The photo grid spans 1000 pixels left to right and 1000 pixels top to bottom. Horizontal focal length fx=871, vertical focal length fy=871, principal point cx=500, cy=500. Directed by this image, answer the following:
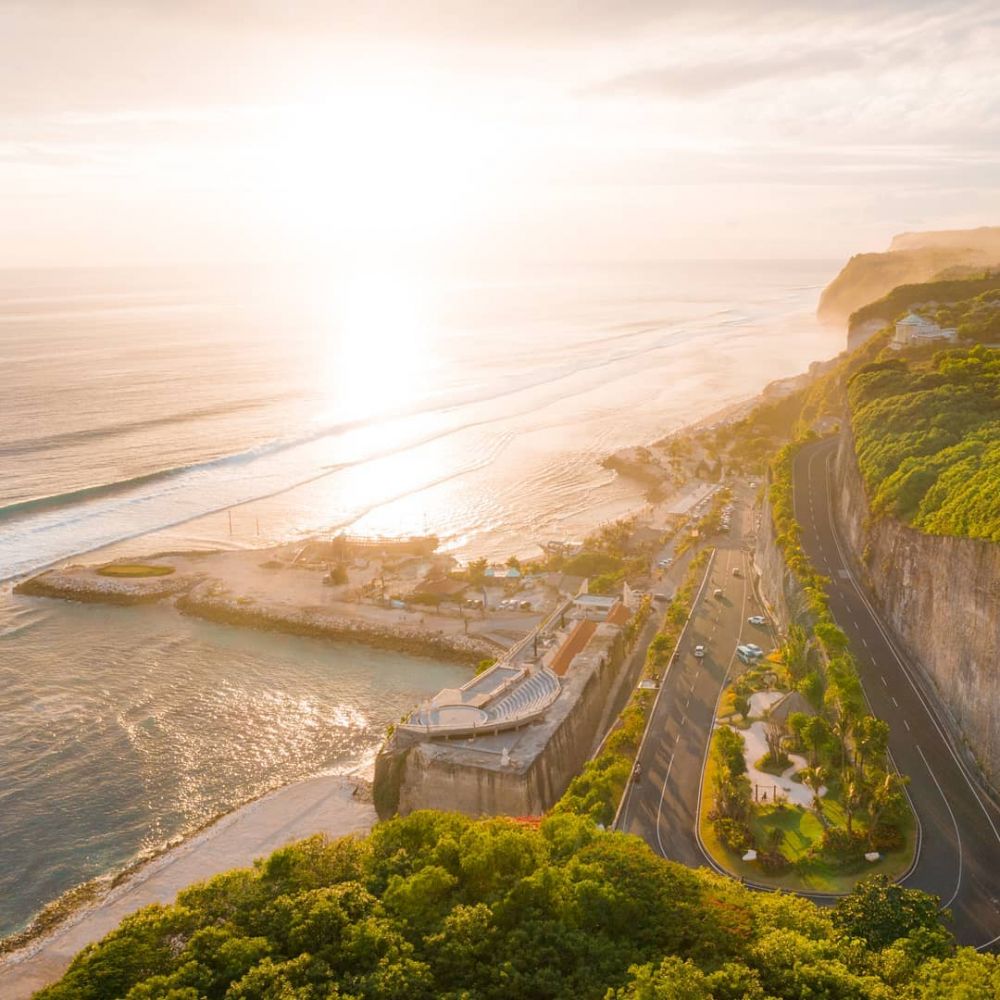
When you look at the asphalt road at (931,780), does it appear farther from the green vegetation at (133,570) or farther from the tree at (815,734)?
the green vegetation at (133,570)

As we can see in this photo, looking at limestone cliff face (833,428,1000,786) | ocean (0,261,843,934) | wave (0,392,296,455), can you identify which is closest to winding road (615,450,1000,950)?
limestone cliff face (833,428,1000,786)

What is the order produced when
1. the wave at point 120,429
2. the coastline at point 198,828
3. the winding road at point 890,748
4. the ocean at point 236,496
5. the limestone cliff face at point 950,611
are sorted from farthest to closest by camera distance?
1. the wave at point 120,429
2. the ocean at point 236,496
3. the limestone cliff face at point 950,611
4. the coastline at point 198,828
5. the winding road at point 890,748

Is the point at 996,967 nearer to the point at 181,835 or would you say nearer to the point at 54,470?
the point at 181,835

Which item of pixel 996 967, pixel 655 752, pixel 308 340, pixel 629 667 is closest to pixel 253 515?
pixel 629 667

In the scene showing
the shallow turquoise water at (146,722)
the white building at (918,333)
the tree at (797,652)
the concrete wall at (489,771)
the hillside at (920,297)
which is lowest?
the shallow turquoise water at (146,722)

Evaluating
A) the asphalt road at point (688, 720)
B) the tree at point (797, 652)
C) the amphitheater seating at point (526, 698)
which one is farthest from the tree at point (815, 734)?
the amphitheater seating at point (526, 698)

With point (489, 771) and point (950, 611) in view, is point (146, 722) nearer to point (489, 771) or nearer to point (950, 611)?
point (489, 771)

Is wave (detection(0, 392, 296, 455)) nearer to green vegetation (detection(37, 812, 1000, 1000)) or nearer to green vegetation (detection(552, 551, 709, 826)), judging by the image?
green vegetation (detection(552, 551, 709, 826))
